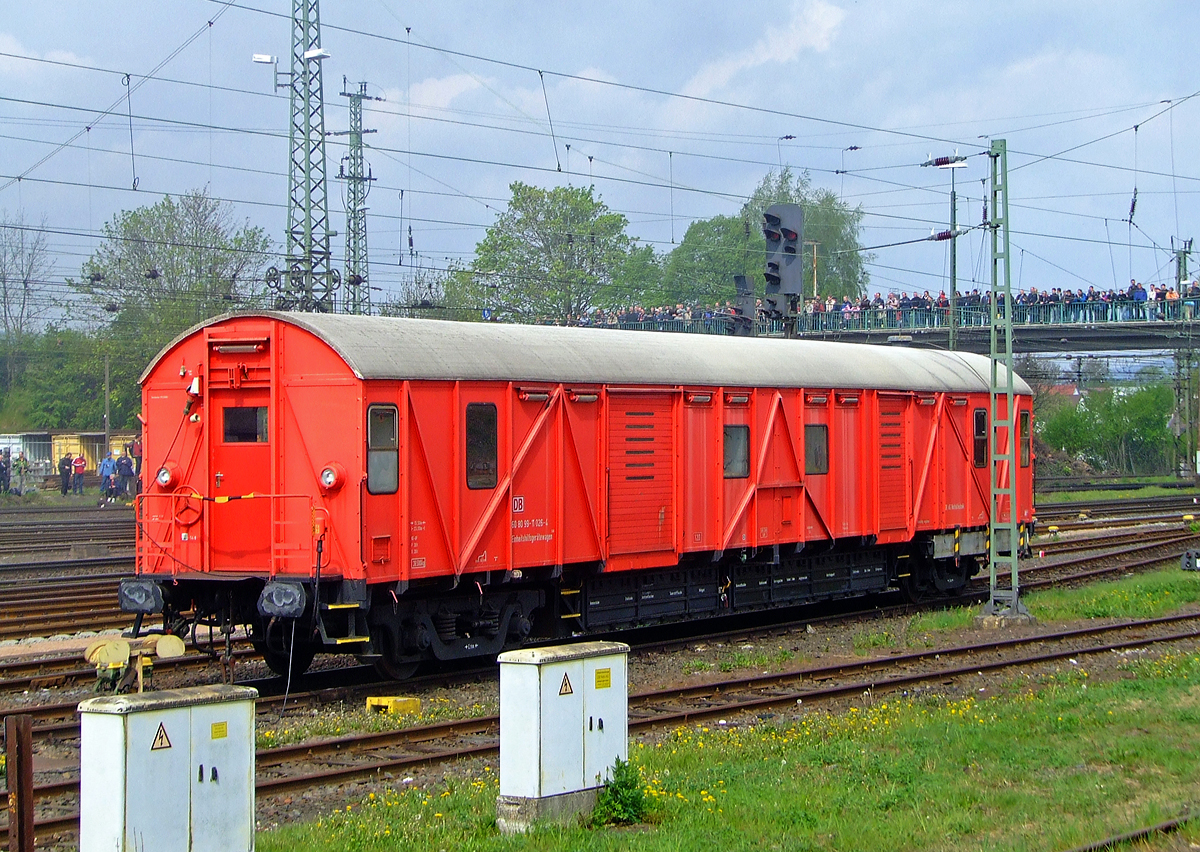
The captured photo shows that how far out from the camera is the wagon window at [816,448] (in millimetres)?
18594

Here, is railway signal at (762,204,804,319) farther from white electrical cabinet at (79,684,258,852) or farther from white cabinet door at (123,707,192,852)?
white cabinet door at (123,707,192,852)

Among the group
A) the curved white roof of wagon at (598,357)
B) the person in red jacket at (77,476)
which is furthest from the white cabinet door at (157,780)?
the person in red jacket at (77,476)

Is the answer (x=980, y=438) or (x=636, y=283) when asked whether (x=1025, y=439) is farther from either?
(x=636, y=283)

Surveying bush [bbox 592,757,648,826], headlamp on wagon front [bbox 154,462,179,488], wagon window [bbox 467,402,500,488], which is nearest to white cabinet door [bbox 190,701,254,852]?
bush [bbox 592,757,648,826]

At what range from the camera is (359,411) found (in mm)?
12875

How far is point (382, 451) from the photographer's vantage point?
1314 centimetres

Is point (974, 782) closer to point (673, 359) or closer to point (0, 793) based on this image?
point (0, 793)

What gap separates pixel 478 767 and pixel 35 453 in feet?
170

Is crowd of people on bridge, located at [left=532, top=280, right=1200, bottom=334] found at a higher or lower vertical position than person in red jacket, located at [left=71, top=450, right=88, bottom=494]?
higher

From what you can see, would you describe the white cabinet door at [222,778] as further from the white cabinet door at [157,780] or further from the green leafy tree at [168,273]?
the green leafy tree at [168,273]

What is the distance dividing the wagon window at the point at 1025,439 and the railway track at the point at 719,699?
14.7 ft

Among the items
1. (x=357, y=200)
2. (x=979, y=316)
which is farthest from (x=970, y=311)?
(x=357, y=200)

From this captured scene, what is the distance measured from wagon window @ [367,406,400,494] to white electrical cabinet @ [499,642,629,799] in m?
5.09

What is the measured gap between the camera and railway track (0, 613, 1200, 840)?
394 inches
